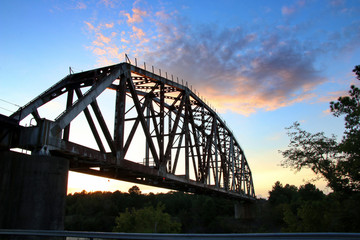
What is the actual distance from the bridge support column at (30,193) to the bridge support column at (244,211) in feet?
256

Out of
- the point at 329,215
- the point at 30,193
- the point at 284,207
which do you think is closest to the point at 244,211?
the point at 284,207

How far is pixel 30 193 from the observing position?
14.9 m

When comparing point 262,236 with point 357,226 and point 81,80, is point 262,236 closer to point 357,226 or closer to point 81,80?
point 81,80

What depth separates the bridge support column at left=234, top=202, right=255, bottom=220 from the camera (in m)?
87.9

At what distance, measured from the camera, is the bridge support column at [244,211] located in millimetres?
87938

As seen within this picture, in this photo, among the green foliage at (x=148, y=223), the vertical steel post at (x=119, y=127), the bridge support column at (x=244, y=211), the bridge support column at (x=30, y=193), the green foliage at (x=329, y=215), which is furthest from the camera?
the bridge support column at (x=244, y=211)

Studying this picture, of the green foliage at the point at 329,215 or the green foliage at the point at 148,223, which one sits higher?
the green foliage at the point at 329,215

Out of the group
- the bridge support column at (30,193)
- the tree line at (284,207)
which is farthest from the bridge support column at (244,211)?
the bridge support column at (30,193)

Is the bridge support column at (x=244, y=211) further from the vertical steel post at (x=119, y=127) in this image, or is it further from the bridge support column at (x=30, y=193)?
the bridge support column at (x=30, y=193)

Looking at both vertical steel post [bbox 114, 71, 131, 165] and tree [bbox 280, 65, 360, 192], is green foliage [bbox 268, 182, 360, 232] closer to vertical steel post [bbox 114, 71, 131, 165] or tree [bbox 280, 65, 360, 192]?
tree [bbox 280, 65, 360, 192]

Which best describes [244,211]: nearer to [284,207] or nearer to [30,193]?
[284,207]

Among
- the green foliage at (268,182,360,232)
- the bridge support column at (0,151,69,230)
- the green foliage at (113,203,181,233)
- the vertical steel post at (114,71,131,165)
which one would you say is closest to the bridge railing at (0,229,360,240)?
the bridge support column at (0,151,69,230)

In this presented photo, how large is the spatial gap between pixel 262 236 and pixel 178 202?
127 metres

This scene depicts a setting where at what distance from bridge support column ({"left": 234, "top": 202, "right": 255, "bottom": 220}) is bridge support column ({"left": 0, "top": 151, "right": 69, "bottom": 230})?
7817cm
